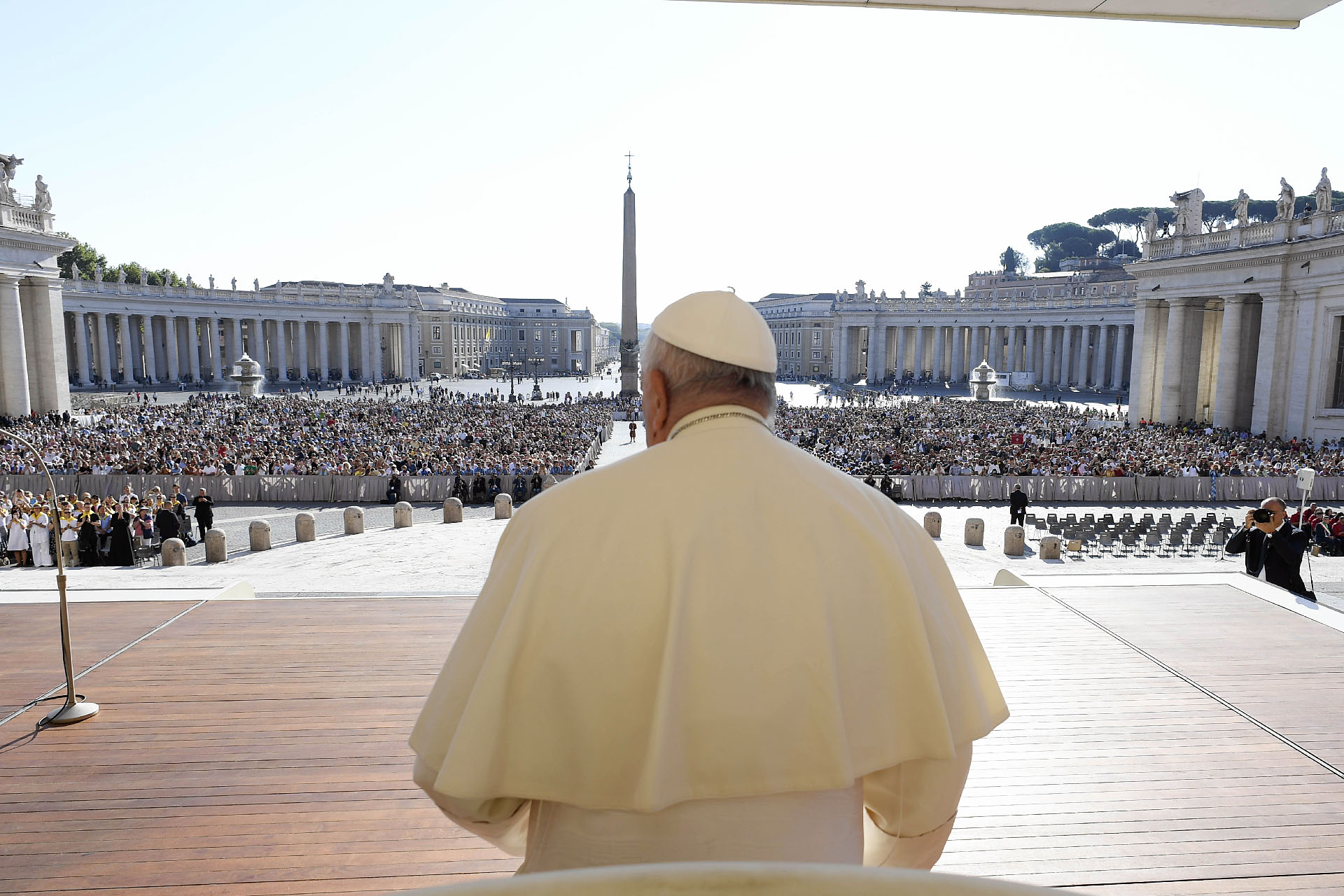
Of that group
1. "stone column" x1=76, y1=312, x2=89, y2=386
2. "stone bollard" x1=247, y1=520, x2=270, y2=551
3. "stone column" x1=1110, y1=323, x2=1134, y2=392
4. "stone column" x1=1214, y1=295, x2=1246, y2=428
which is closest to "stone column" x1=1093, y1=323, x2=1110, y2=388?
"stone column" x1=1110, y1=323, x2=1134, y2=392

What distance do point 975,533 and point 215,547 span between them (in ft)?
49.7

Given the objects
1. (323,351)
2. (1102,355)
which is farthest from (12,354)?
(1102,355)

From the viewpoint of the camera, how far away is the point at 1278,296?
3491 cm

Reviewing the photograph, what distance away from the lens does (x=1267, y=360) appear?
35.2 metres

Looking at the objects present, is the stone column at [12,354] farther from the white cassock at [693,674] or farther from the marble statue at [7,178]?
the white cassock at [693,674]

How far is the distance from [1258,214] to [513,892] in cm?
12608

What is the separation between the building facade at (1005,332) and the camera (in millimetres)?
74500

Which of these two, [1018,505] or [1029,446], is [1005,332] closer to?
[1029,446]

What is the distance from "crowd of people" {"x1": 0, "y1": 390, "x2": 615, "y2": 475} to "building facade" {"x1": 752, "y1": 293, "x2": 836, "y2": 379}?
3099 inches

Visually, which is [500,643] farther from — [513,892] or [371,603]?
[371,603]

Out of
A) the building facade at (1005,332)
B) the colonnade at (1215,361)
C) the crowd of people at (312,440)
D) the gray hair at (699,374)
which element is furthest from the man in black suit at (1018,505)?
the building facade at (1005,332)

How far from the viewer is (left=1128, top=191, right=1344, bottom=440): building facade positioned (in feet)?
107

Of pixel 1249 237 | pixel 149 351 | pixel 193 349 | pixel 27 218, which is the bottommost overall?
pixel 149 351

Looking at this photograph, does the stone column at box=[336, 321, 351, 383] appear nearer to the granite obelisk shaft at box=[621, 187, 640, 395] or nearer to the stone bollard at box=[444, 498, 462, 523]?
the granite obelisk shaft at box=[621, 187, 640, 395]
